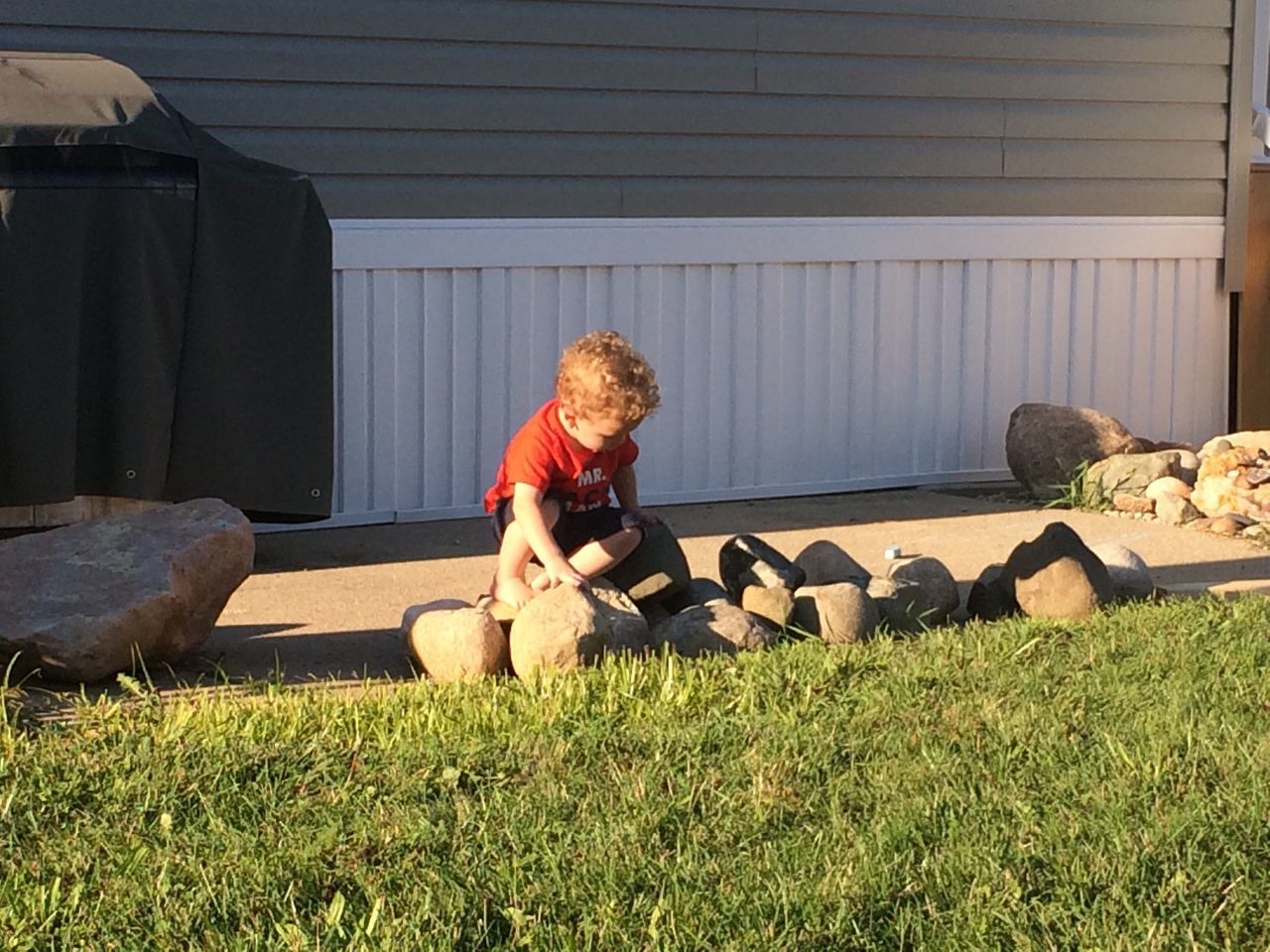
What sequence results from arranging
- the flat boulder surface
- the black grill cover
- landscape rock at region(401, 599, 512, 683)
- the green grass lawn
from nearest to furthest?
the green grass lawn < the flat boulder surface < landscape rock at region(401, 599, 512, 683) < the black grill cover

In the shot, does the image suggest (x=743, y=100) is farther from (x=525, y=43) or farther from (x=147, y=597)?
(x=147, y=597)

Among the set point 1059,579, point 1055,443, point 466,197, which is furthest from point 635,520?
point 1055,443

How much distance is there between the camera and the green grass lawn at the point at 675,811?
317cm

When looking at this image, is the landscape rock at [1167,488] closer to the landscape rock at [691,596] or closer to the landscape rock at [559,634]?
the landscape rock at [691,596]

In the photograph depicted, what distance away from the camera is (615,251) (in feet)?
26.5

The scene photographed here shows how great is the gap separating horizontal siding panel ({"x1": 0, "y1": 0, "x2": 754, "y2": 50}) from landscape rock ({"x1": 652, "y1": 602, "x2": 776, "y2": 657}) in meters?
3.37

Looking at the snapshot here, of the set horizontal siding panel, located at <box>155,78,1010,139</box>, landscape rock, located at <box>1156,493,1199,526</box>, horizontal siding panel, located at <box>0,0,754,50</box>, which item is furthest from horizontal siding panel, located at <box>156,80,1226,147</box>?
landscape rock, located at <box>1156,493,1199,526</box>

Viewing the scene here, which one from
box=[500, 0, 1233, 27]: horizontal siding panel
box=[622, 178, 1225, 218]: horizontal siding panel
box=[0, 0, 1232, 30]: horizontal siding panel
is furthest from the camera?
box=[500, 0, 1233, 27]: horizontal siding panel

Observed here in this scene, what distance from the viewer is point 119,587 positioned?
16.0ft

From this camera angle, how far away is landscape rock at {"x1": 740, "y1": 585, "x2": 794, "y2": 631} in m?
5.30

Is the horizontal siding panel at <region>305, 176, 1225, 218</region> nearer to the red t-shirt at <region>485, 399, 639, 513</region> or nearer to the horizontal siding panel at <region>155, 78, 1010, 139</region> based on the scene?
the horizontal siding panel at <region>155, 78, 1010, 139</region>

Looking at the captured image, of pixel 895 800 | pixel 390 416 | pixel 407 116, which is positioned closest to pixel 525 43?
pixel 407 116

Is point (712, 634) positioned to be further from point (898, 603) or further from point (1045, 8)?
point (1045, 8)

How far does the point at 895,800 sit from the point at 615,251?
461 centimetres
